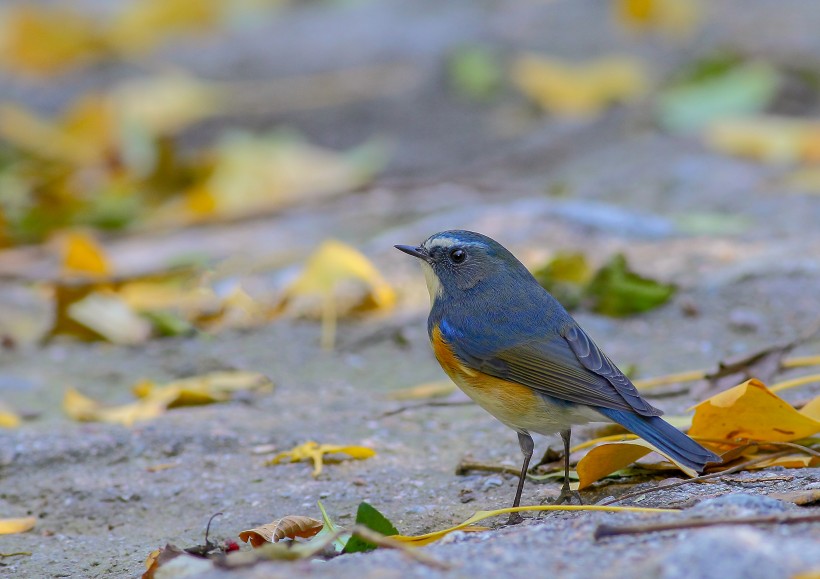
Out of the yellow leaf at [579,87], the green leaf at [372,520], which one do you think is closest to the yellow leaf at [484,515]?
the green leaf at [372,520]

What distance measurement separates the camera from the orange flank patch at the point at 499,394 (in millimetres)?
3303

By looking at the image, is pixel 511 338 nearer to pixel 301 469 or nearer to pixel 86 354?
pixel 301 469

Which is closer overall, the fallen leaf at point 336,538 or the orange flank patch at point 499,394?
the fallen leaf at point 336,538

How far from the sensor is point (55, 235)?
22.2 ft

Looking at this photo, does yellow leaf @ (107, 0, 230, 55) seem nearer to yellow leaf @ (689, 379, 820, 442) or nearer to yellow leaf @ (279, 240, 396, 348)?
yellow leaf @ (279, 240, 396, 348)

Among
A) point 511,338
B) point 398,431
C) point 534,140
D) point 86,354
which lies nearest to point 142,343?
point 86,354

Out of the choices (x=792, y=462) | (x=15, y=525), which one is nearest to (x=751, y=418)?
(x=792, y=462)

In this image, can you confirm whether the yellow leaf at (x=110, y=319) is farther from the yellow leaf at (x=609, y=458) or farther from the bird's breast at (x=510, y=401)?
the yellow leaf at (x=609, y=458)

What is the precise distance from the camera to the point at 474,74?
863 cm

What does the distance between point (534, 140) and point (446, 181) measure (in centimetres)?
101

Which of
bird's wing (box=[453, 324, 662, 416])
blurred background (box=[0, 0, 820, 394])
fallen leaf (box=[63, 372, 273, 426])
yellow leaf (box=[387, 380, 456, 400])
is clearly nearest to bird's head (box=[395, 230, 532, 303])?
bird's wing (box=[453, 324, 662, 416])

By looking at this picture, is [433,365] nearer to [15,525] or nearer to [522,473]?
[522,473]

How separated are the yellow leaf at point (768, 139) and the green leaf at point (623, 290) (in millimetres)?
2215

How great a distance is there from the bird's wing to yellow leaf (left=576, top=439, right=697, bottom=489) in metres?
0.10
